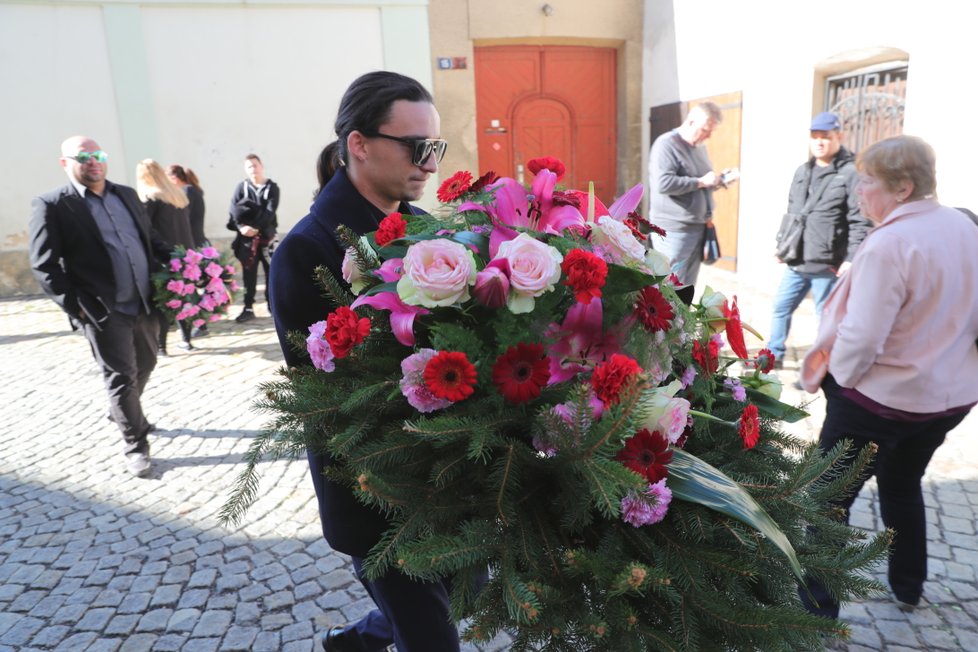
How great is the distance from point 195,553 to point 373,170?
251 centimetres

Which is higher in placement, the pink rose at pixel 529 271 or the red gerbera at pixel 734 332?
the pink rose at pixel 529 271

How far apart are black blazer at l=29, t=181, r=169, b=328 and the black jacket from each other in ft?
15.9

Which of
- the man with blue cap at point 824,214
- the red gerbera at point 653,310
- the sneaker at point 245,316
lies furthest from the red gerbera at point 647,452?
the sneaker at point 245,316

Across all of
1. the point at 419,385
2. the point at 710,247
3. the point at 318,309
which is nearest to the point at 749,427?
the point at 419,385

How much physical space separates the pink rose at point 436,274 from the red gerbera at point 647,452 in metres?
0.40

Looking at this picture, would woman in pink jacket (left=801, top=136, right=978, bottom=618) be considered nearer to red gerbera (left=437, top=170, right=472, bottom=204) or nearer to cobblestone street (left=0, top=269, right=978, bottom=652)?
cobblestone street (left=0, top=269, right=978, bottom=652)

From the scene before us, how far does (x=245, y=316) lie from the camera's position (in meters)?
8.87

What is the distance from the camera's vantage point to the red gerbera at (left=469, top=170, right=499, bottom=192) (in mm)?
1688

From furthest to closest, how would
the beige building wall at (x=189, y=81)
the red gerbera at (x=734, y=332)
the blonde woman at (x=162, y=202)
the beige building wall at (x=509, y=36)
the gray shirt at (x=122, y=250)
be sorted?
the beige building wall at (x=509, y=36) → the beige building wall at (x=189, y=81) → the blonde woman at (x=162, y=202) → the gray shirt at (x=122, y=250) → the red gerbera at (x=734, y=332)

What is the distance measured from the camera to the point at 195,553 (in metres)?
3.67

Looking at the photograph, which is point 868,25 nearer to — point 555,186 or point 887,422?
point 887,422

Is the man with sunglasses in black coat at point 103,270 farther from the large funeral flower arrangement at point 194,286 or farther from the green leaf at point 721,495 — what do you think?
the green leaf at point 721,495

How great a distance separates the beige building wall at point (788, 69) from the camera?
6.33 meters

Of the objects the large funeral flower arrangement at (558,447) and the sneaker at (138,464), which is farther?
the sneaker at (138,464)
